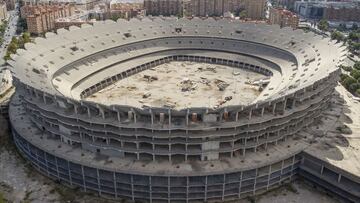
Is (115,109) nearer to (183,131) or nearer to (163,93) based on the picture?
(183,131)

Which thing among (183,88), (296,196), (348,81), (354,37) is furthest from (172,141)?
(354,37)

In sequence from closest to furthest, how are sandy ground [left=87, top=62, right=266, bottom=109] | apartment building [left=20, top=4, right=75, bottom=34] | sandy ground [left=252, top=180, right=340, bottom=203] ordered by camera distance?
sandy ground [left=252, top=180, right=340, bottom=203] → sandy ground [left=87, top=62, right=266, bottom=109] → apartment building [left=20, top=4, right=75, bottom=34]

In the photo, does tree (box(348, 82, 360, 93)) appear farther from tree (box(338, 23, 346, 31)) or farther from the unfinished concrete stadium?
tree (box(338, 23, 346, 31))

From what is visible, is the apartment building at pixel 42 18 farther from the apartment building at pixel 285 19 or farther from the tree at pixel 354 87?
the tree at pixel 354 87

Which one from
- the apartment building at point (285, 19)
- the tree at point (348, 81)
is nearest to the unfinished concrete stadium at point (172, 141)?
the tree at point (348, 81)

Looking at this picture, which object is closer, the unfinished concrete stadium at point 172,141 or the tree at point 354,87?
the unfinished concrete stadium at point 172,141

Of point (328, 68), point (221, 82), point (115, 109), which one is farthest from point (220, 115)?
point (221, 82)

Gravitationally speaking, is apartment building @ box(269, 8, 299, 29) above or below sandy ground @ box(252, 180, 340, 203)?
above

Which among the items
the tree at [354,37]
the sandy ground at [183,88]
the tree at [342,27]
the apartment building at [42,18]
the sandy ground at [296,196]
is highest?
the apartment building at [42,18]

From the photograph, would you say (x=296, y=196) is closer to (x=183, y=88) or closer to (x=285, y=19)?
(x=183, y=88)

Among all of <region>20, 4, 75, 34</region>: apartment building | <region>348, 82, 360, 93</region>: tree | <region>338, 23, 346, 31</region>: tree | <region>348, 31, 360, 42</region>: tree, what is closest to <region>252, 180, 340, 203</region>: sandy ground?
<region>348, 82, 360, 93</region>: tree

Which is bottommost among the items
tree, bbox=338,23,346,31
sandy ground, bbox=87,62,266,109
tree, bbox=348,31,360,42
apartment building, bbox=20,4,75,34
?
sandy ground, bbox=87,62,266,109

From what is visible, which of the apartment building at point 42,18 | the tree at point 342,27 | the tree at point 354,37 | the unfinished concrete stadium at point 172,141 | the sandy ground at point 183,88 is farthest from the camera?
the tree at point 342,27
